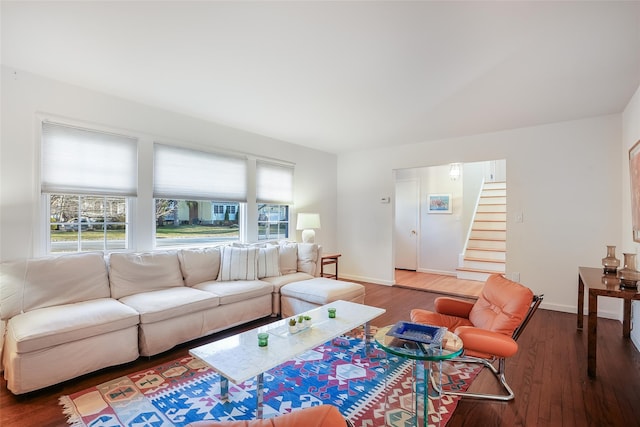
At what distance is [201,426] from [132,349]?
74.6 inches

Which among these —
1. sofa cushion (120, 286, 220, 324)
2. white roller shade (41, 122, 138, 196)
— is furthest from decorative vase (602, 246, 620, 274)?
white roller shade (41, 122, 138, 196)

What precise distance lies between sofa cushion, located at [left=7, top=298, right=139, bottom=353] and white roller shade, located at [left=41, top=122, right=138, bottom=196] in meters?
1.14

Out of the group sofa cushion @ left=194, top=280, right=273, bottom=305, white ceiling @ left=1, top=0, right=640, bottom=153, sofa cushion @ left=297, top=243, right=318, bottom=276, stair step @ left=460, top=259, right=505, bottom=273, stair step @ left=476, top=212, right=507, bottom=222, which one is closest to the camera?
white ceiling @ left=1, top=0, right=640, bottom=153

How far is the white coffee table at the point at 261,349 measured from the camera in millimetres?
1765

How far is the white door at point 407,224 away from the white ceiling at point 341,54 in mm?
3497

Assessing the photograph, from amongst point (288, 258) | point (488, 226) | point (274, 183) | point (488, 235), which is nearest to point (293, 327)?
point (288, 258)

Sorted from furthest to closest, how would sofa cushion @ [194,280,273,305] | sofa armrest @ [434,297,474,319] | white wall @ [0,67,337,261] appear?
sofa cushion @ [194,280,273,305], sofa armrest @ [434,297,474,319], white wall @ [0,67,337,261]

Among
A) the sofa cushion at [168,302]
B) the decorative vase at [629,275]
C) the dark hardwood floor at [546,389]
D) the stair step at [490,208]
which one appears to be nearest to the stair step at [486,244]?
the stair step at [490,208]

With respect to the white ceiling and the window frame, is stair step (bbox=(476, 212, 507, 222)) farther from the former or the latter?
the window frame

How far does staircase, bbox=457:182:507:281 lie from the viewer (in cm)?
594

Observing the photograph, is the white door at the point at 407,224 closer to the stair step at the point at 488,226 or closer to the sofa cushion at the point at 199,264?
the stair step at the point at 488,226

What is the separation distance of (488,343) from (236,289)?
2405 millimetres

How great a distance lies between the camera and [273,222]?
502 cm

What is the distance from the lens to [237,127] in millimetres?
4258
